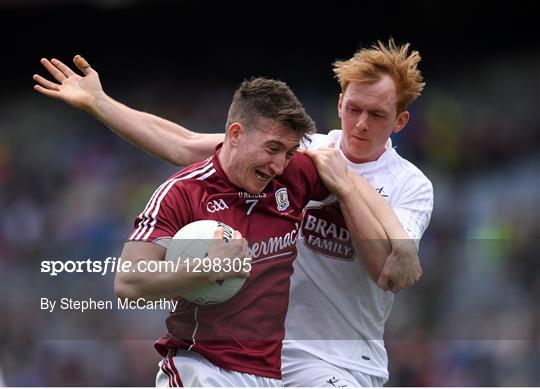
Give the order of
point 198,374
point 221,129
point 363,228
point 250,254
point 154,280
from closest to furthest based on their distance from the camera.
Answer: point 154,280
point 198,374
point 250,254
point 363,228
point 221,129

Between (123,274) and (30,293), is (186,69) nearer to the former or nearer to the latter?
(30,293)

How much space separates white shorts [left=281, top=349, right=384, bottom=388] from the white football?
111 centimetres

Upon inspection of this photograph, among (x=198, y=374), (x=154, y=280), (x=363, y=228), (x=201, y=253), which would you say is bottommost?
(x=198, y=374)

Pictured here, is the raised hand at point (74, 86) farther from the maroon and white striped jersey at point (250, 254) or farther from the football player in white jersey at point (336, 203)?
the maroon and white striped jersey at point (250, 254)

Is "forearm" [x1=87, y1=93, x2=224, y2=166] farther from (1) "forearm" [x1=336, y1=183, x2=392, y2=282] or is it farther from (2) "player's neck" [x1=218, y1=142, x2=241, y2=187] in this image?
(1) "forearm" [x1=336, y1=183, x2=392, y2=282]

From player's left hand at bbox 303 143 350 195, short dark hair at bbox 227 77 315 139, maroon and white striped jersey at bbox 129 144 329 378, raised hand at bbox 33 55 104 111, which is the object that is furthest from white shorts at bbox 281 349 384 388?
raised hand at bbox 33 55 104 111

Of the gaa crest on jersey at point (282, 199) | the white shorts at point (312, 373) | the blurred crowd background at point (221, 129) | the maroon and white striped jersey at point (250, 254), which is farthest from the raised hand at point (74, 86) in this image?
the blurred crowd background at point (221, 129)

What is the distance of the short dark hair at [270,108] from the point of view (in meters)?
4.27

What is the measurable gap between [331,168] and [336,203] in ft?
1.28

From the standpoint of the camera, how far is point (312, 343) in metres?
5.14

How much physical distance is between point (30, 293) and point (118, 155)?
3685 mm

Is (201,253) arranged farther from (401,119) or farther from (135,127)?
(401,119)

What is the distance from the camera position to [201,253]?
3904 millimetres

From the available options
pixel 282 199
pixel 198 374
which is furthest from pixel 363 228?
pixel 198 374
